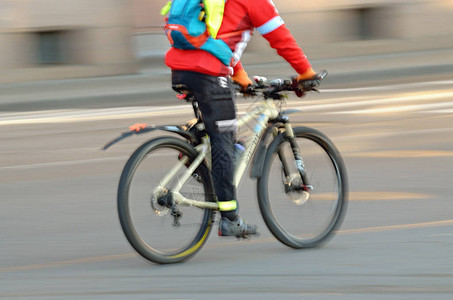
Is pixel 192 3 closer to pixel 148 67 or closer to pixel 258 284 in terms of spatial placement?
pixel 258 284

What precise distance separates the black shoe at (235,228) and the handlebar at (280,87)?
77 cm

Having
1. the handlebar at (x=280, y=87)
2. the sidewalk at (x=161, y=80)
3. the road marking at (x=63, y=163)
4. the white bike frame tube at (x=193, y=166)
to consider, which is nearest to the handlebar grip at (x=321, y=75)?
the handlebar at (x=280, y=87)

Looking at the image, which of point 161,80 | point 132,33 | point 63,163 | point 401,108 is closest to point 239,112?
point 63,163

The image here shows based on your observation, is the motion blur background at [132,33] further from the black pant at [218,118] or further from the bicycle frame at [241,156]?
the black pant at [218,118]

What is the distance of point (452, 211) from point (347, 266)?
180 centimetres

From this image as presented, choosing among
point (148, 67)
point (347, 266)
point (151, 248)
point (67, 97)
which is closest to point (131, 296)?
point (151, 248)

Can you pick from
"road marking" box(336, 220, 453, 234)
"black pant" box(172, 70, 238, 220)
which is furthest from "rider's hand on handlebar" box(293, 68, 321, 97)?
"road marking" box(336, 220, 453, 234)

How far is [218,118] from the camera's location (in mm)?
6121

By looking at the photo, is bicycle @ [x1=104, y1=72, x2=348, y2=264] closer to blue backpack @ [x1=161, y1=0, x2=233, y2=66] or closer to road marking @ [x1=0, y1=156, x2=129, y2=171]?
blue backpack @ [x1=161, y1=0, x2=233, y2=66]

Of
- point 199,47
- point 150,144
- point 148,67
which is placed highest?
point 148,67

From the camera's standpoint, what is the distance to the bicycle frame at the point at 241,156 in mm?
6113

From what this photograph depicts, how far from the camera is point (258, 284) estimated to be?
5.69 meters

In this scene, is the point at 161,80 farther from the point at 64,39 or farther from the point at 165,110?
the point at 165,110

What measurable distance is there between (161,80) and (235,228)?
13580 mm
